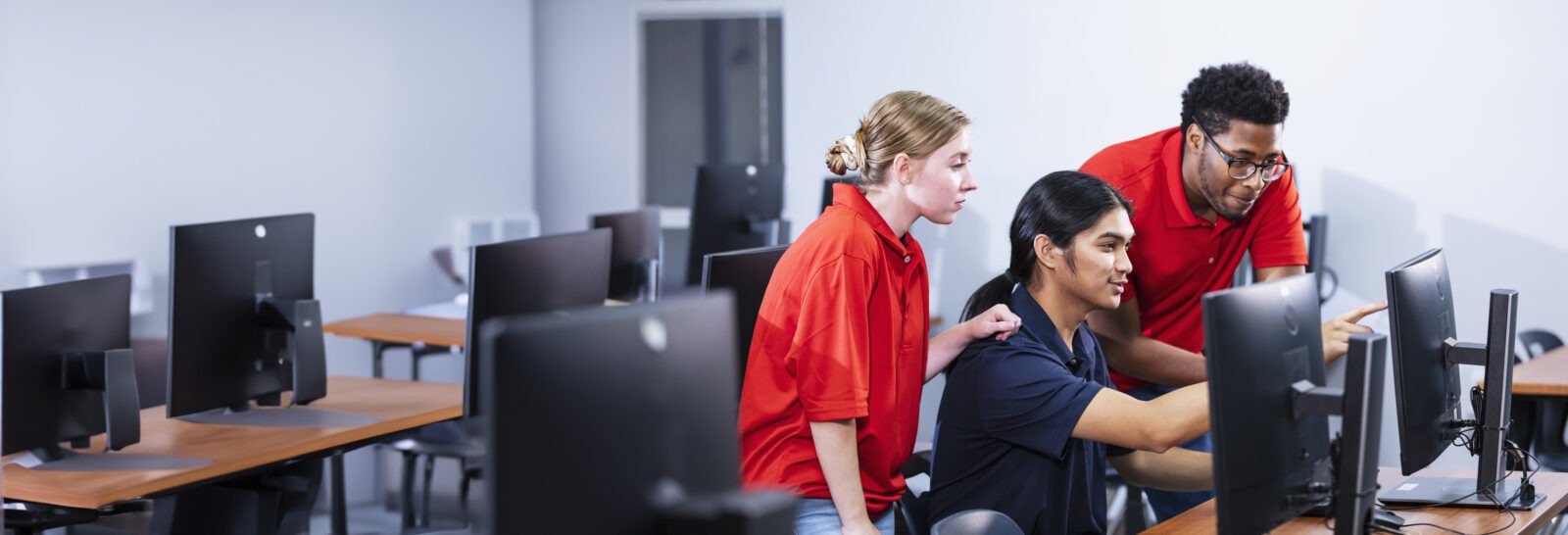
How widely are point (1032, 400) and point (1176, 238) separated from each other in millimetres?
723

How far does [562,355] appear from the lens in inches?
42.3

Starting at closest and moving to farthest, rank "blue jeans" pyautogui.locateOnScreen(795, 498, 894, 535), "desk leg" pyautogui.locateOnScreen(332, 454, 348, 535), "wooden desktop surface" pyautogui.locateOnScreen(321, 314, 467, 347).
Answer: "blue jeans" pyautogui.locateOnScreen(795, 498, 894, 535), "desk leg" pyautogui.locateOnScreen(332, 454, 348, 535), "wooden desktop surface" pyautogui.locateOnScreen(321, 314, 467, 347)

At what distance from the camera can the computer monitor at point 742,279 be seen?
258cm

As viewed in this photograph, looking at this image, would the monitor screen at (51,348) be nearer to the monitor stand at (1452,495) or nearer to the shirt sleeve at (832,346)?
the shirt sleeve at (832,346)

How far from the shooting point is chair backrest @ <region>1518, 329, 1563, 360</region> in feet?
12.5

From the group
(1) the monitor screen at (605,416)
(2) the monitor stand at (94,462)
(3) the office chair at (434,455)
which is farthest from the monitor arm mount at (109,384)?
(1) the monitor screen at (605,416)

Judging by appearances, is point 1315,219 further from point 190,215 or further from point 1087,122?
point 190,215

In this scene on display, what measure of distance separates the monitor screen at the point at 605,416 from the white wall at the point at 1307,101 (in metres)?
3.11

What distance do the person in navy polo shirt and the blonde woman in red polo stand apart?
8 centimetres

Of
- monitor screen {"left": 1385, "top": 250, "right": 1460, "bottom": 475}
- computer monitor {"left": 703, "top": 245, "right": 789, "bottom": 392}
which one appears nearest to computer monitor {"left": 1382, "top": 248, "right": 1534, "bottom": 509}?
monitor screen {"left": 1385, "top": 250, "right": 1460, "bottom": 475}

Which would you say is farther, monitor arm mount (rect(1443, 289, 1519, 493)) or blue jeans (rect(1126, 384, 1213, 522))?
blue jeans (rect(1126, 384, 1213, 522))

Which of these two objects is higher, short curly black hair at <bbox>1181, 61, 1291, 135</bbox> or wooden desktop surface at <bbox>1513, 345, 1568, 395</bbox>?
short curly black hair at <bbox>1181, 61, 1291, 135</bbox>

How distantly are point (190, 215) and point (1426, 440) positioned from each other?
12.4ft

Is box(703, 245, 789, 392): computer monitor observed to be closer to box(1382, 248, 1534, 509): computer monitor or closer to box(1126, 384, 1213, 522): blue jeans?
box(1126, 384, 1213, 522): blue jeans
